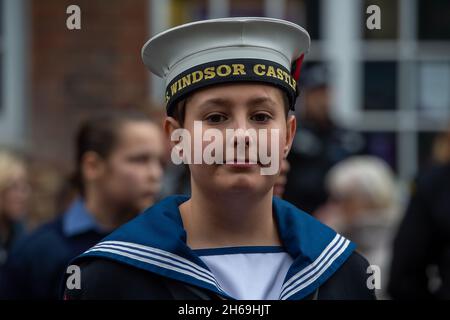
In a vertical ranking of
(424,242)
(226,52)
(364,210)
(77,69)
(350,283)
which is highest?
(77,69)

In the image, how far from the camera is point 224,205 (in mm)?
2191

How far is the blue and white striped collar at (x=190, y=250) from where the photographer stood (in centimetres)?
220

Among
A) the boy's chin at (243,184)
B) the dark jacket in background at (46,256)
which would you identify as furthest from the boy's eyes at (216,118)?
the dark jacket in background at (46,256)

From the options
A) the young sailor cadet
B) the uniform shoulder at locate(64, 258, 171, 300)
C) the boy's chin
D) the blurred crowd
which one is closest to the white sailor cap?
the young sailor cadet

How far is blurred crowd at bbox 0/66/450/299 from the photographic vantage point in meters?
3.87

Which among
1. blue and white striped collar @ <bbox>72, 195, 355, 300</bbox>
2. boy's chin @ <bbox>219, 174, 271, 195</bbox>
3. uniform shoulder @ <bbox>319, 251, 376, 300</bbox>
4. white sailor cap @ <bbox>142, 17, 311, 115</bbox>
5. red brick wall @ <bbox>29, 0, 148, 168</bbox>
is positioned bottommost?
uniform shoulder @ <bbox>319, 251, 376, 300</bbox>

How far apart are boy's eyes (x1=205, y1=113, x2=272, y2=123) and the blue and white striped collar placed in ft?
0.85

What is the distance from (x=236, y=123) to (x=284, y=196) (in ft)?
8.14

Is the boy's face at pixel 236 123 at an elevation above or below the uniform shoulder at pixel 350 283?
above

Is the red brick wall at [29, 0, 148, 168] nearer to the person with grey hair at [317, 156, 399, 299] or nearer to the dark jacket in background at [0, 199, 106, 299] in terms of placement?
the person with grey hair at [317, 156, 399, 299]

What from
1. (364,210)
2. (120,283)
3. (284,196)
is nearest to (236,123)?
(120,283)

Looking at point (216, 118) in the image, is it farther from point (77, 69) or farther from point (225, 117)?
point (77, 69)

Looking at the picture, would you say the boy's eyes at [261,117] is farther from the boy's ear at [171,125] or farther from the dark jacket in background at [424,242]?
the dark jacket in background at [424,242]
